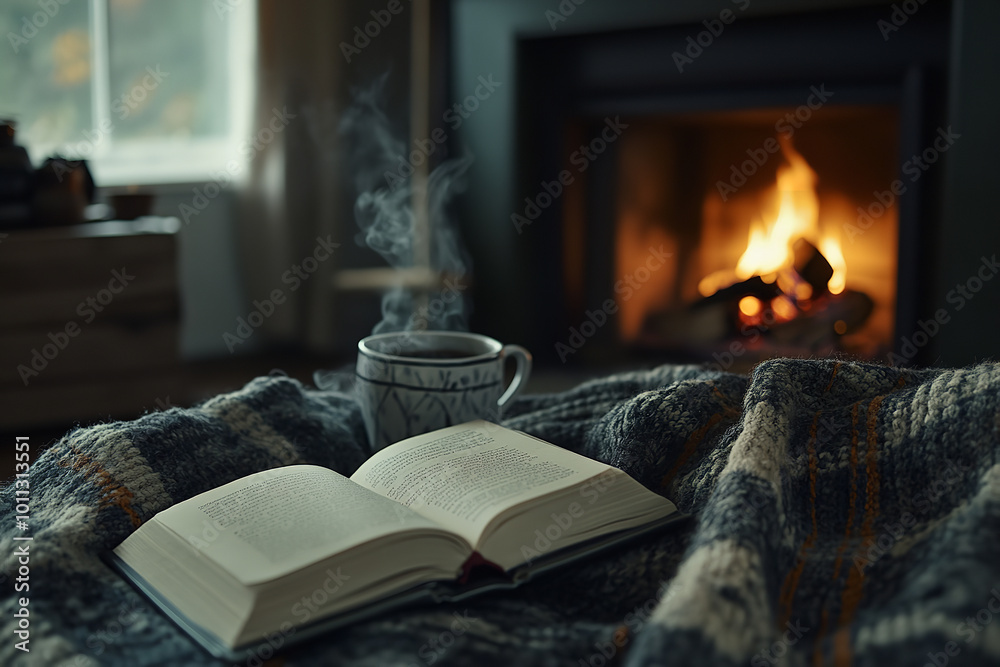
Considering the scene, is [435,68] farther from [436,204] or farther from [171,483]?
[171,483]

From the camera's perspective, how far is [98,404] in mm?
1871

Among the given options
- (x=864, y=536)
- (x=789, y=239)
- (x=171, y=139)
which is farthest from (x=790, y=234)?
(x=171, y=139)

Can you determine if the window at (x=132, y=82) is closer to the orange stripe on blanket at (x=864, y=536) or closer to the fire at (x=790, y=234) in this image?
the fire at (x=790, y=234)

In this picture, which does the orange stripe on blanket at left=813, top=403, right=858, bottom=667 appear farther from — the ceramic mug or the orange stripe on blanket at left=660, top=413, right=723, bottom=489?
the ceramic mug

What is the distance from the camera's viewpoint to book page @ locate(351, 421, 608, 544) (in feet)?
1.92

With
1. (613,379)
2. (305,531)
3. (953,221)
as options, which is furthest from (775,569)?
(953,221)

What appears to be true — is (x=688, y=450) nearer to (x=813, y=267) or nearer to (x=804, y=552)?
(x=804, y=552)

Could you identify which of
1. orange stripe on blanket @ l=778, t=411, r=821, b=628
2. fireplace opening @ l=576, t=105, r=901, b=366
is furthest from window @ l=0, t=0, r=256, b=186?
orange stripe on blanket @ l=778, t=411, r=821, b=628

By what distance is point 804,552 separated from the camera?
1.78 ft

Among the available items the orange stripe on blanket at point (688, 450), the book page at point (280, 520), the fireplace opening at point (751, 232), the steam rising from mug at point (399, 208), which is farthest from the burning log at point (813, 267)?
the book page at point (280, 520)

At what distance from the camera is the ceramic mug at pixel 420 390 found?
78 centimetres

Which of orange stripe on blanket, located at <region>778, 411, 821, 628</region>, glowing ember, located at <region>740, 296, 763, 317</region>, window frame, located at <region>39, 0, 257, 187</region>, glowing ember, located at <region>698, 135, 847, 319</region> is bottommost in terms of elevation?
glowing ember, located at <region>740, 296, 763, 317</region>

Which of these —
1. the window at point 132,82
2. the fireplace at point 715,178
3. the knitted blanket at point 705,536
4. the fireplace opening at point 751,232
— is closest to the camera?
the knitted blanket at point 705,536

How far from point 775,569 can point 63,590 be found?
40cm
